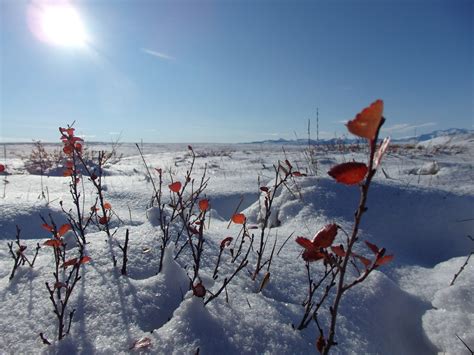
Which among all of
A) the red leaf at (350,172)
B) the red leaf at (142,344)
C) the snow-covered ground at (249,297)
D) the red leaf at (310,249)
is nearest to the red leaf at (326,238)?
the red leaf at (310,249)

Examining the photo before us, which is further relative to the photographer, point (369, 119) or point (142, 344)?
point (142, 344)

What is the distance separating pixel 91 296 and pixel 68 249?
0.50 m

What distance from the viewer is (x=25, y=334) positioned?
2.89 feet

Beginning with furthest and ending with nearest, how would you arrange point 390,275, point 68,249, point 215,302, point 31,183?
point 31,183 → point 390,275 → point 68,249 → point 215,302

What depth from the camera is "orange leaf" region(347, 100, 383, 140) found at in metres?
0.37

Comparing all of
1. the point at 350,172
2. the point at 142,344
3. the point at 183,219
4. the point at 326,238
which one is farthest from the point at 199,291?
the point at 350,172

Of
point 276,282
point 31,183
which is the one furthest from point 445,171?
point 31,183

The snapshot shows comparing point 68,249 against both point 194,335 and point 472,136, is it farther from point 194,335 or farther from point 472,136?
point 472,136

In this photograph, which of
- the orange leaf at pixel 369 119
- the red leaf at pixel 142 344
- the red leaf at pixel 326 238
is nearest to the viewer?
the orange leaf at pixel 369 119

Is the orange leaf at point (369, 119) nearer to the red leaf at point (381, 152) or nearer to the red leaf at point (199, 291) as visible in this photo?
the red leaf at point (381, 152)

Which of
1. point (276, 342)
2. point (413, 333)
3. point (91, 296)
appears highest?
point (91, 296)

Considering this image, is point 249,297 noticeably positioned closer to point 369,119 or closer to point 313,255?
point 313,255

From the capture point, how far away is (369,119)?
0.38 meters

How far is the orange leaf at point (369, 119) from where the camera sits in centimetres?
37
